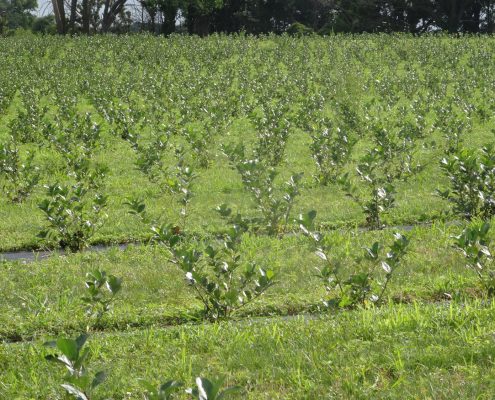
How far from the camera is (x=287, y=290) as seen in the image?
22.2 feet

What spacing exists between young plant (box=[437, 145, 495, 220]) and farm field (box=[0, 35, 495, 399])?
1.0 inches

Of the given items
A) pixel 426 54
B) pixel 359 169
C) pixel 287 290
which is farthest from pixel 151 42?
pixel 287 290

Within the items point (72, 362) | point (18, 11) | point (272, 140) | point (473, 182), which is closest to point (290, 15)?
point (18, 11)

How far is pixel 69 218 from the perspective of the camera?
8.84 meters

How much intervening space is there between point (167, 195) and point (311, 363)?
710 centimetres

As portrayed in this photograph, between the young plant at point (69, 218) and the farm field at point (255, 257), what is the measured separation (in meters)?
0.03

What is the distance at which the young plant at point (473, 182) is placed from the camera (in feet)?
27.6

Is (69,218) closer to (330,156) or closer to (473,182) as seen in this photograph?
(473,182)

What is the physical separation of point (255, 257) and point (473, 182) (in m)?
2.65

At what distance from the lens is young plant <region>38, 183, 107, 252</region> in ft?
26.5

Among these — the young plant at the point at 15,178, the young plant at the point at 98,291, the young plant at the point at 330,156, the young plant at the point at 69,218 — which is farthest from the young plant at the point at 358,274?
the young plant at the point at 15,178

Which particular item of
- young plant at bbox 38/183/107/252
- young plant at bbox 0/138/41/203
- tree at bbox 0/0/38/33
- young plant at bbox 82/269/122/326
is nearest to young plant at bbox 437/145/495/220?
young plant at bbox 38/183/107/252

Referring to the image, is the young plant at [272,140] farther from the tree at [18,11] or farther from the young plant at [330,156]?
the tree at [18,11]

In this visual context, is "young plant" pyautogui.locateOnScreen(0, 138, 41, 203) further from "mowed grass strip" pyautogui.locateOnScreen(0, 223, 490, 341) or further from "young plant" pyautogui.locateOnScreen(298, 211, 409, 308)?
"young plant" pyautogui.locateOnScreen(298, 211, 409, 308)
